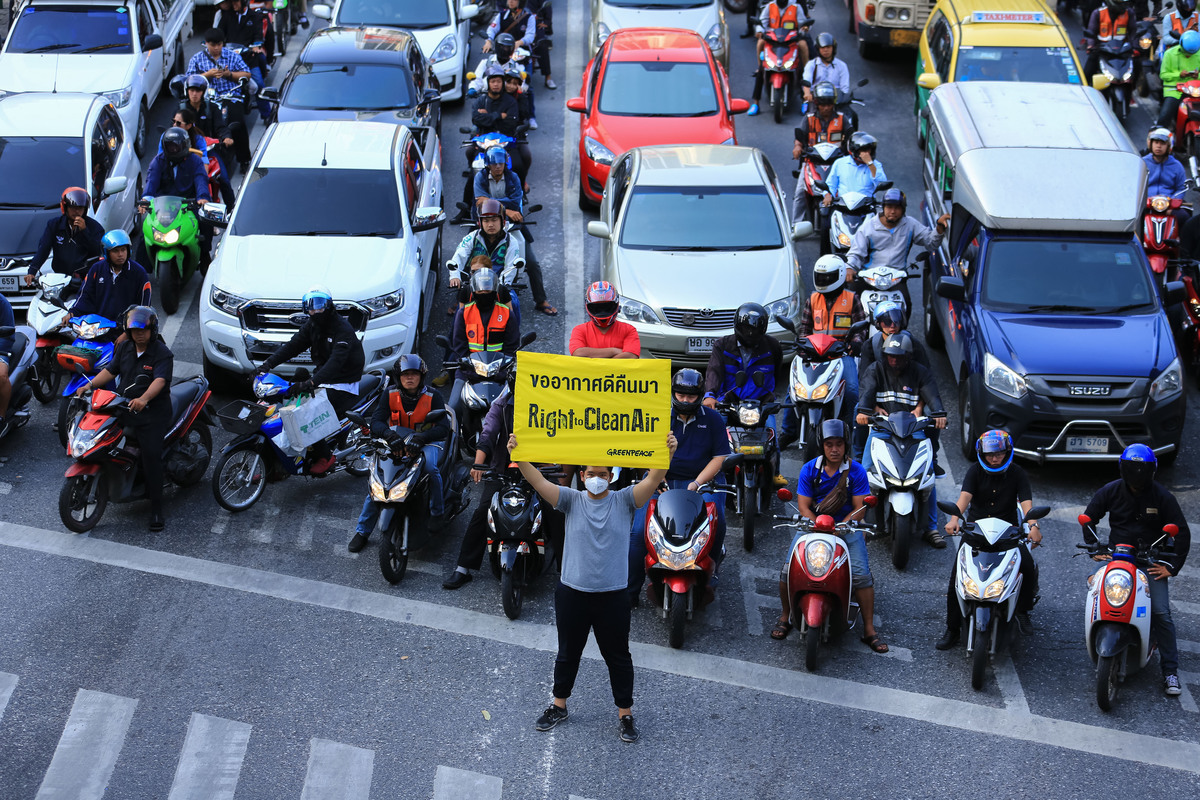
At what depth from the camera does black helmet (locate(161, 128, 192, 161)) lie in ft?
51.1

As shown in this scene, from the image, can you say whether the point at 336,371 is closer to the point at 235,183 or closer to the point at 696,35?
the point at 235,183

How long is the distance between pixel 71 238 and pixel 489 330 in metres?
4.52

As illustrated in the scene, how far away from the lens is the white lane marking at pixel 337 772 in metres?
8.50

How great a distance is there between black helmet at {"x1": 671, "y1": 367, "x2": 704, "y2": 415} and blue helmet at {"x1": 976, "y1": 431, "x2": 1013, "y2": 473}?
1.91m

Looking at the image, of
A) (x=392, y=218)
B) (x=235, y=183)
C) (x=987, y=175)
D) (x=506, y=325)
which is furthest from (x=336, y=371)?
(x=235, y=183)

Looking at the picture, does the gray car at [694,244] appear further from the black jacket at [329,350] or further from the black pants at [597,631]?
the black pants at [597,631]

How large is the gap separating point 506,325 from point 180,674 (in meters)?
4.22

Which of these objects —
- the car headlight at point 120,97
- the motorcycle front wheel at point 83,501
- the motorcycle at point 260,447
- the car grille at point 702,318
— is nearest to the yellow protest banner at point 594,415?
the motorcycle at point 260,447

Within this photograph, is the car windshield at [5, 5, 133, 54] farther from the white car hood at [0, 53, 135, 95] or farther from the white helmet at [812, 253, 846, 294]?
the white helmet at [812, 253, 846, 294]

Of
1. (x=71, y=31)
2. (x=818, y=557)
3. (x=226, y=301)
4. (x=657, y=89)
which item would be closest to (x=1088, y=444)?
(x=818, y=557)

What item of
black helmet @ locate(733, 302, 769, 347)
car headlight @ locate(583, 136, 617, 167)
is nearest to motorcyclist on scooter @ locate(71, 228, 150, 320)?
black helmet @ locate(733, 302, 769, 347)

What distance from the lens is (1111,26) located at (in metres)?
21.4

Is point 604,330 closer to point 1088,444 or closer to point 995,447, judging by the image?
point 995,447

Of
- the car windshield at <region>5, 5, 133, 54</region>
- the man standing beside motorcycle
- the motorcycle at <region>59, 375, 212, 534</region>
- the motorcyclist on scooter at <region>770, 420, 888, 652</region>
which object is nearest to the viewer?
the motorcyclist on scooter at <region>770, 420, 888, 652</region>
